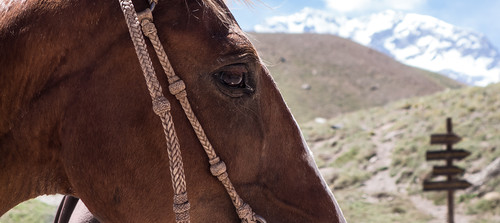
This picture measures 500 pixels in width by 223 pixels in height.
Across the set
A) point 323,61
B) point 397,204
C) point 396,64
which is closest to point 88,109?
point 397,204

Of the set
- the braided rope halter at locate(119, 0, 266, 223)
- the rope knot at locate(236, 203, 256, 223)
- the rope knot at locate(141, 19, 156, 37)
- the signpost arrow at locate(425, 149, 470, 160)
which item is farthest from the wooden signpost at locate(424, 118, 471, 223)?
the rope knot at locate(141, 19, 156, 37)

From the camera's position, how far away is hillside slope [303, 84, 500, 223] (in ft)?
42.1

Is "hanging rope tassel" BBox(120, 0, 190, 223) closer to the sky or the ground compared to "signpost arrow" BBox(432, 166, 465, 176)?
closer to the sky

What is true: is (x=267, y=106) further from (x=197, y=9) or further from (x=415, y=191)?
(x=415, y=191)

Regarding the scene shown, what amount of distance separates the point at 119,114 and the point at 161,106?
0.41ft

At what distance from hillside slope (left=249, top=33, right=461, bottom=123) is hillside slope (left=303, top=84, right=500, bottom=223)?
23846 millimetres

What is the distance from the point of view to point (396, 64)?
240 feet

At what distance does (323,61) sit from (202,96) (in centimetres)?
6540

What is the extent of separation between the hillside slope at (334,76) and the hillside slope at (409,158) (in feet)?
78.2

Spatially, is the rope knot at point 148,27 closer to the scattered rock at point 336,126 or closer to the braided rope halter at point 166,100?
the braided rope halter at point 166,100

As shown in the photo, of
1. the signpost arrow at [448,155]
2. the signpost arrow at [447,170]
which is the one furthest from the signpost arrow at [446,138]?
the signpost arrow at [447,170]

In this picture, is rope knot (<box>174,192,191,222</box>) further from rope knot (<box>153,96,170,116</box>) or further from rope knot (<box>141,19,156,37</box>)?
rope knot (<box>141,19,156,37</box>)

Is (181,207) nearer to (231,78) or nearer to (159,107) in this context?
(159,107)

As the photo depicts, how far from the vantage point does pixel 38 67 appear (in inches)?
50.5
